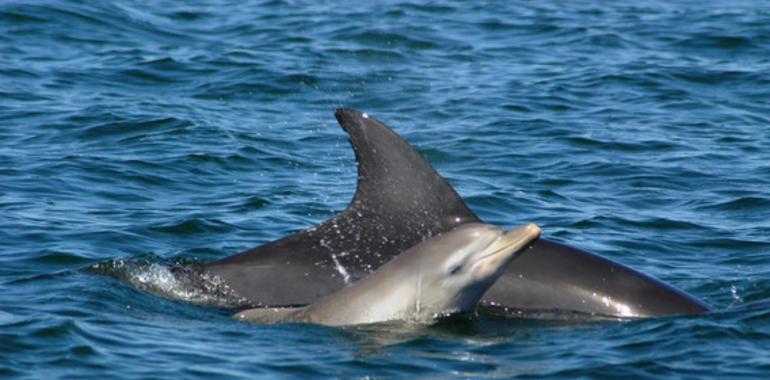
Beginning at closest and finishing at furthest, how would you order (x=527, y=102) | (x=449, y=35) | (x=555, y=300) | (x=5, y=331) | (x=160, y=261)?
(x=5, y=331) → (x=555, y=300) → (x=160, y=261) → (x=527, y=102) → (x=449, y=35)

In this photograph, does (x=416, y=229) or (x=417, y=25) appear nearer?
(x=416, y=229)

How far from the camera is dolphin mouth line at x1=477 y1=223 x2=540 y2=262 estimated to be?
10258 mm

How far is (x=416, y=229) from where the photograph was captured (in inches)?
457

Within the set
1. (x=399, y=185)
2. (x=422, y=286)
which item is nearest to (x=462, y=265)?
(x=422, y=286)

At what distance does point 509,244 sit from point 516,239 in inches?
→ 2.8

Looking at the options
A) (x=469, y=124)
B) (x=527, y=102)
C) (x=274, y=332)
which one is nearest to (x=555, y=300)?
(x=274, y=332)

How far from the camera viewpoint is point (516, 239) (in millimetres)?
10359

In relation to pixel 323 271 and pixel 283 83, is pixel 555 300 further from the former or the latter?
pixel 283 83

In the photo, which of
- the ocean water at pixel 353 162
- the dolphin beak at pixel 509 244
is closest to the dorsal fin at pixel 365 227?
the ocean water at pixel 353 162

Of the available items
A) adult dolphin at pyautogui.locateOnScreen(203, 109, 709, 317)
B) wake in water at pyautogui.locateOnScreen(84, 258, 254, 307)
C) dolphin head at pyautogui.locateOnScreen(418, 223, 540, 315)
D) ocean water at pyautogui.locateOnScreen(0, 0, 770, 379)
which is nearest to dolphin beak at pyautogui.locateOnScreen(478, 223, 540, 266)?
dolphin head at pyautogui.locateOnScreen(418, 223, 540, 315)

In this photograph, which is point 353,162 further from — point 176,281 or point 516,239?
point 516,239

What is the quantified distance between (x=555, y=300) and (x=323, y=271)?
1.83 m

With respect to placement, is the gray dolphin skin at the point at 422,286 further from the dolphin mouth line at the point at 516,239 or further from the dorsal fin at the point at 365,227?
the dorsal fin at the point at 365,227

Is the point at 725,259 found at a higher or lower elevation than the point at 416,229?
lower
